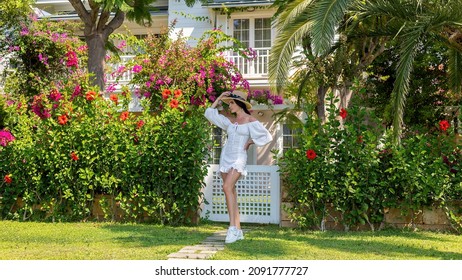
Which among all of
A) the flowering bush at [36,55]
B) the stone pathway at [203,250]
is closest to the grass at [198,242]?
the stone pathway at [203,250]

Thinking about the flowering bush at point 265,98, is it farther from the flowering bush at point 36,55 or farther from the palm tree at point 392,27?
the flowering bush at point 36,55

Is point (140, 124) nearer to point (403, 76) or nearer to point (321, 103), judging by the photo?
point (403, 76)

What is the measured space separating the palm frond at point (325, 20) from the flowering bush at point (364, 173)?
121 cm

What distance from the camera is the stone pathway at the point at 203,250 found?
278 inches

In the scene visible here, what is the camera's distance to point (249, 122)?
8.66 metres

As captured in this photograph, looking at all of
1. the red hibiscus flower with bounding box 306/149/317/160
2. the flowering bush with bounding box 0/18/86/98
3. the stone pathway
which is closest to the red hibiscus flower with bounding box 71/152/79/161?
the stone pathway

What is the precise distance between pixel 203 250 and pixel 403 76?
4.59 m

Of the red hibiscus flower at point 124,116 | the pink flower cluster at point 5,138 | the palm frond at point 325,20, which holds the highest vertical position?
the palm frond at point 325,20

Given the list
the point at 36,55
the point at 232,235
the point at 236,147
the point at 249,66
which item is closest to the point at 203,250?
the point at 232,235

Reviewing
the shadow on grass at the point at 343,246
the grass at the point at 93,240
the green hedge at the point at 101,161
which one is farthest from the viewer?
the green hedge at the point at 101,161

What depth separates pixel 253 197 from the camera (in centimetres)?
1154

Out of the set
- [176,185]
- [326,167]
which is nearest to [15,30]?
[176,185]

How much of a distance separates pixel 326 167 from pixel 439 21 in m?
3.04
